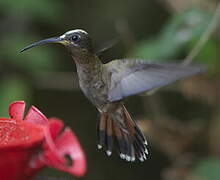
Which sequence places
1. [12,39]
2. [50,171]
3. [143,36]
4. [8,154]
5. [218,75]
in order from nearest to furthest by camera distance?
[8,154], [218,75], [12,39], [50,171], [143,36]

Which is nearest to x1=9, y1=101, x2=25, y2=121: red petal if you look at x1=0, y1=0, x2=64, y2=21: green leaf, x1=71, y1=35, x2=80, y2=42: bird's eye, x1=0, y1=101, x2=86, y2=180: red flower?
x1=0, y1=101, x2=86, y2=180: red flower

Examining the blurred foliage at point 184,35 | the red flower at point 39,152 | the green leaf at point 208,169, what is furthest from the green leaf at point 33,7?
the red flower at point 39,152

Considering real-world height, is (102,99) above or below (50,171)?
above

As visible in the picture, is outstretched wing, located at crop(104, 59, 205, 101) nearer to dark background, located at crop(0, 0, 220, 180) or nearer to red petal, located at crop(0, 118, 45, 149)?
red petal, located at crop(0, 118, 45, 149)

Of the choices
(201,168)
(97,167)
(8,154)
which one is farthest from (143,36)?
(8,154)

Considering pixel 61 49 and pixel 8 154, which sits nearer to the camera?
pixel 8 154

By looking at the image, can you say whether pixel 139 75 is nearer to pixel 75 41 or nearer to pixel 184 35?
pixel 75 41

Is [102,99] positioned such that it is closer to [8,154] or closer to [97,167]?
[8,154]
